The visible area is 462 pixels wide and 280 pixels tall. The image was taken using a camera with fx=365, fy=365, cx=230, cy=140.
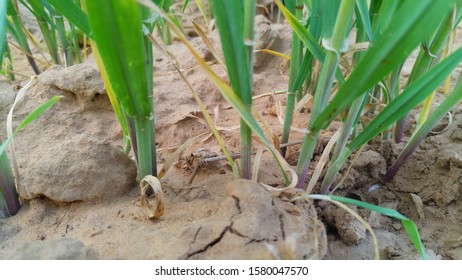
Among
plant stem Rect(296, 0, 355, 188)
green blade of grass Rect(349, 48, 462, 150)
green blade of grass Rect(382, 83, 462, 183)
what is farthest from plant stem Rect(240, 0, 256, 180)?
green blade of grass Rect(382, 83, 462, 183)

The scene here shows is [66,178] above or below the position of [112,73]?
below

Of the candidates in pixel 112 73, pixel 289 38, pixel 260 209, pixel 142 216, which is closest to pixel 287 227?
pixel 260 209

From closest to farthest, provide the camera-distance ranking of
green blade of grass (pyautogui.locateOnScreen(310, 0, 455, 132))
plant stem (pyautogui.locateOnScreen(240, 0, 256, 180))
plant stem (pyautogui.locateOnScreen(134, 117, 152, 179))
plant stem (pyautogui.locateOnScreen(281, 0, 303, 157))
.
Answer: green blade of grass (pyautogui.locateOnScreen(310, 0, 455, 132)) → plant stem (pyautogui.locateOnScreen(240, 0, 256, 180)) → plant stem (pyautogui.locateOnScreen(134, 117, 152, 179)) → plant stem (pyautogui.locateOnScreen(281, 0, 303, 157))

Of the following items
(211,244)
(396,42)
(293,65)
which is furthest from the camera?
(293,65)

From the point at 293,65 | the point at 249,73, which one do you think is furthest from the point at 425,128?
the point at 249,73

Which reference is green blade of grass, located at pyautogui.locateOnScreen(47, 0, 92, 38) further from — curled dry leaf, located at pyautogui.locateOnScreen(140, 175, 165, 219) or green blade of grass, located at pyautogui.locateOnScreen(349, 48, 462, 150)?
green blade of grass, located at pyautogui.locateOnScreen(349, 48, 462, 150)

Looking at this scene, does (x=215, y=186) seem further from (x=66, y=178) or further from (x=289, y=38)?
(x=289, y=38)

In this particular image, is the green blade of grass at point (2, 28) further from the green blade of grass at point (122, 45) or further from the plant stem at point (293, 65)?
the plant stem at point (293, 65)

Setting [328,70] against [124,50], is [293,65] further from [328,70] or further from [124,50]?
[124,50]
